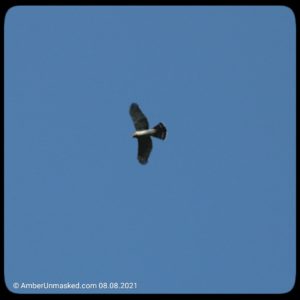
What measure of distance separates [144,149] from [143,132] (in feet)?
1.92

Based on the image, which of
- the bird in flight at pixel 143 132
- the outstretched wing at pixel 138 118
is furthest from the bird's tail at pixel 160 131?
the outstretched wing at pixel 138 118

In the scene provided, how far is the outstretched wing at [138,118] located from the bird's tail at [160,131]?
13.1 inches

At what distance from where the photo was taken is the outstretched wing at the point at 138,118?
2567 centimetres

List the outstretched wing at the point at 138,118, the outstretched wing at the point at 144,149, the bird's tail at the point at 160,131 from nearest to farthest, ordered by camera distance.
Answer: the bird's tail at the point at 160,131, the outstretched wing at the point at 138,118, the outstretched wing at the point at 144,149

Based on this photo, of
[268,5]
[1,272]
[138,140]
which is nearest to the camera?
[1,272]

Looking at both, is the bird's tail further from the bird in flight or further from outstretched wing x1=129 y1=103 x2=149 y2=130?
outstretched wing x1=129 y1=103 x2=149 y2=130

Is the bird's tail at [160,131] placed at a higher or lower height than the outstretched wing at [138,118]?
lower

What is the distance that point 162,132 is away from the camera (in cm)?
2555

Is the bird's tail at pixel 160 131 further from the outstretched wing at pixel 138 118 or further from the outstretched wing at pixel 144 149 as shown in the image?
the outstretched wing at pixel 144 149

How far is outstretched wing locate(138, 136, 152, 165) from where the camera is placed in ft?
85.4

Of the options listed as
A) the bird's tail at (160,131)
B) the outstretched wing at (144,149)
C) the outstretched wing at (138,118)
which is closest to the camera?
the bird's tail at (160,131)
